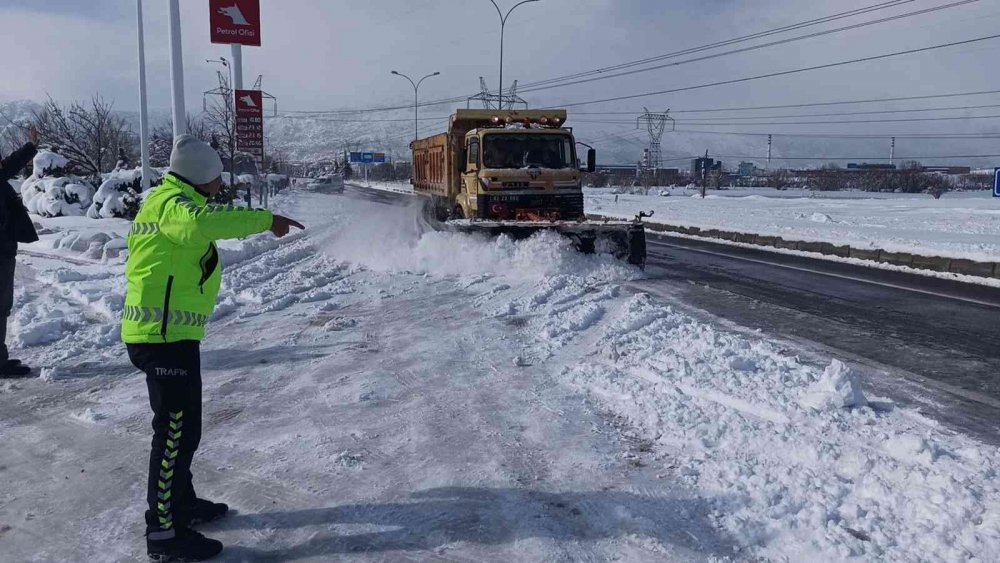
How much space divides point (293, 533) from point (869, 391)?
14.7 feet

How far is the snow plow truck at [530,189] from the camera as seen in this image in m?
11.7

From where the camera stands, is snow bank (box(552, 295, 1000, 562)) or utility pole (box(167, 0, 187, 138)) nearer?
snow bank (box(552, 295, 1000, 562))

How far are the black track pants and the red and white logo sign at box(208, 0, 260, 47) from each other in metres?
16.8

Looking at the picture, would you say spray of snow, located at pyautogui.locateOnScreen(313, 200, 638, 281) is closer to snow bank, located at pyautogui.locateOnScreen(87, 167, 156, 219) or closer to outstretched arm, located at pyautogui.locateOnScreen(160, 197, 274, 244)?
outstretched arm, located at pyautogui.locateOnScreen(160, 197, 274, 244)

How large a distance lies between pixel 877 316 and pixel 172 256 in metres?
8.41

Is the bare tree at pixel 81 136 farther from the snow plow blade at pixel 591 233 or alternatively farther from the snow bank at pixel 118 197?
the snow plow blade at pixel 591 233

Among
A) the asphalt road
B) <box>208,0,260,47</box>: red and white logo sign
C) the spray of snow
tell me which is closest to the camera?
the asphalt road

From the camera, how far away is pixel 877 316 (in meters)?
8.63

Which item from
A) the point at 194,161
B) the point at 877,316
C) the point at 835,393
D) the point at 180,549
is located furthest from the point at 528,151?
the point at 180,549

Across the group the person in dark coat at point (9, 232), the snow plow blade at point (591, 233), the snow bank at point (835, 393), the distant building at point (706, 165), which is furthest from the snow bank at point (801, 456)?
the distant building at point (706, 165)

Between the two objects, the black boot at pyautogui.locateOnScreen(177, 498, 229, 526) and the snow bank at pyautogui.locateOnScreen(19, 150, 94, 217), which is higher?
the snow bank at pyautogui.locateOnScreen(19, 150, 94, 217)

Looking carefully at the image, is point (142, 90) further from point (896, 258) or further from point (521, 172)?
point (896, 258)

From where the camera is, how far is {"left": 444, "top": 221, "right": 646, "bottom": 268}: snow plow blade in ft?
37.8

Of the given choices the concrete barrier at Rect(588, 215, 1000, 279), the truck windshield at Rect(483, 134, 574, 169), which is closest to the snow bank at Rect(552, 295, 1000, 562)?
the truck windshield at Rect(483, 134, 574, 169)
